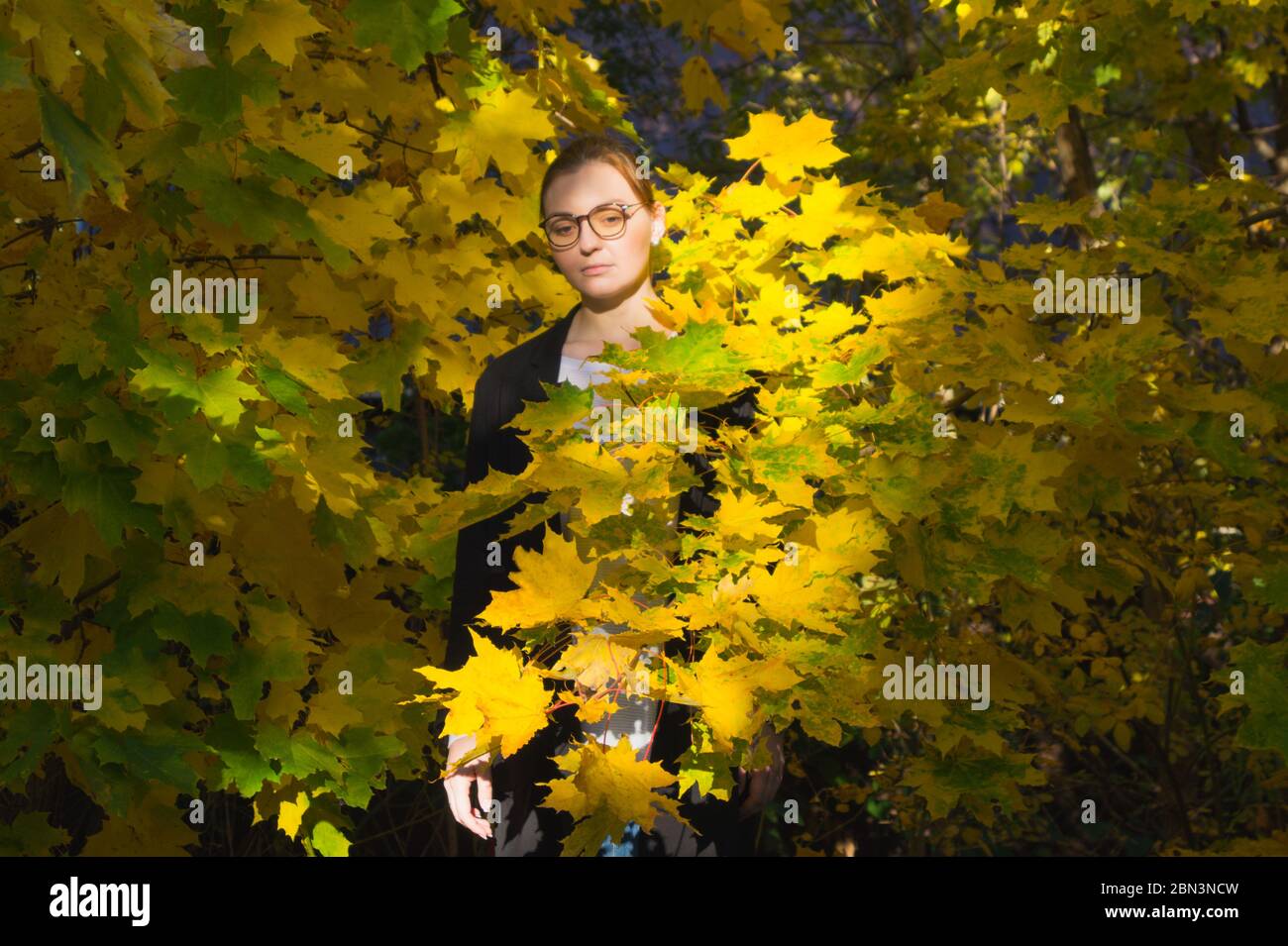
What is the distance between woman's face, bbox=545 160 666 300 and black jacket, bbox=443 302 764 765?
0.56 feet

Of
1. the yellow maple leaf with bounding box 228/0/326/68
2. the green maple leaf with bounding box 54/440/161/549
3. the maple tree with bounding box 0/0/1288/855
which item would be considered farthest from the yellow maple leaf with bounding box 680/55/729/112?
the green maple leaf with bounding box 54/440/161/549

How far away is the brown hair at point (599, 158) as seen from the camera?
10.1 ft

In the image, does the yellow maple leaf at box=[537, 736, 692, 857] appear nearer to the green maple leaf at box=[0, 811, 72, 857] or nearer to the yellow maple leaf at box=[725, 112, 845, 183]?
the yellow maple leaf at box=[725, 112, 845, 183]

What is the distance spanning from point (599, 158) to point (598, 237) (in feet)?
0.55

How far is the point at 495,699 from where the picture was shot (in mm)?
2629

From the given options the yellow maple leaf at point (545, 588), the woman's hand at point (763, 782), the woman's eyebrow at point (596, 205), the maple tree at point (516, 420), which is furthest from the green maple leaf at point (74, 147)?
the woman's hand at point (763, 782)

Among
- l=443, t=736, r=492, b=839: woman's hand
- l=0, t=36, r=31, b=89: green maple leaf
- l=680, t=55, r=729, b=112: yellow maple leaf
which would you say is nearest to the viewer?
l=0, t=36, r=31, b=89: green maple leaf

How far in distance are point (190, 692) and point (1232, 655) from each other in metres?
4.60

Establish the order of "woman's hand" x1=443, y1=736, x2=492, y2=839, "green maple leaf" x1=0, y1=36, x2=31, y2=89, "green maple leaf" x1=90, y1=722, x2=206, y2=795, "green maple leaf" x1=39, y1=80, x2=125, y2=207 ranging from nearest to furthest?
"green maple leaf" x1=0, y1=36, x2=31, y2=89, "green maple leaf" x1=39, y1=80, x2=125, y2=207, "woman's hand" x1=443, y1=736, x2=492, y2=839, "green maple leaf" x1=90, y1=722, x2=206, y2=795

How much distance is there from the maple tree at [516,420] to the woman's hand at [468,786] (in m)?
0.24

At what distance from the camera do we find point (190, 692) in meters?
6.50

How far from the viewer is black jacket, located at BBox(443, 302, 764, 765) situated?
308cm

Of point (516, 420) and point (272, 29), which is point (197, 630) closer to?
point (516, 420)
